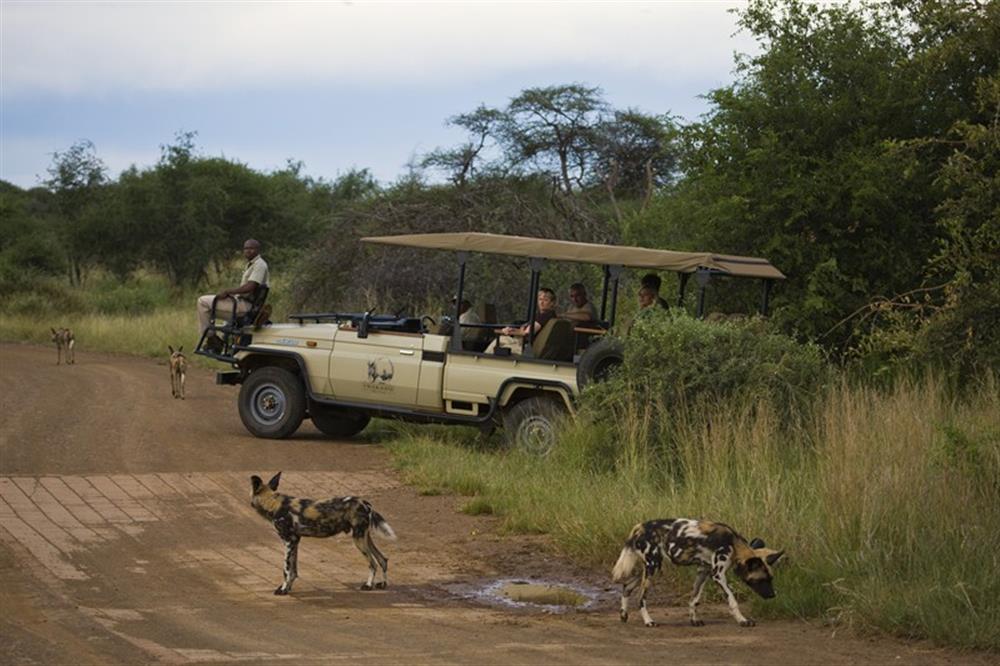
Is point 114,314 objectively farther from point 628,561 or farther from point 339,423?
point 628,561

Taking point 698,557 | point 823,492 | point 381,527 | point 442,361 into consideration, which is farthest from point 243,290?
point 698,557

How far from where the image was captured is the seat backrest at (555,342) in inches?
547

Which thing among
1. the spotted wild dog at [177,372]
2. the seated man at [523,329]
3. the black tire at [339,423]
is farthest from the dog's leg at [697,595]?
the spotted wild dog at [177,372]

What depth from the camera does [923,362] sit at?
12883 mm

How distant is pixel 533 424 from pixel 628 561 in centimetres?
577

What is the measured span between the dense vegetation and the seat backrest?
4.01ft

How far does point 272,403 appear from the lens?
15.3 m

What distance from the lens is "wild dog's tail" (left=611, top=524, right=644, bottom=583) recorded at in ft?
26.0

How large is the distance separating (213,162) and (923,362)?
110ft

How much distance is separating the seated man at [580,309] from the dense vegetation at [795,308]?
1.63m

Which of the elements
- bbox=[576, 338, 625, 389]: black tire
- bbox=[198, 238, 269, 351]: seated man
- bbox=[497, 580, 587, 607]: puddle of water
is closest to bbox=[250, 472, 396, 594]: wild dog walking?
bbox=[497, 580, 587, 607]: puddle of water

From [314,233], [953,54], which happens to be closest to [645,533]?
[953,54]

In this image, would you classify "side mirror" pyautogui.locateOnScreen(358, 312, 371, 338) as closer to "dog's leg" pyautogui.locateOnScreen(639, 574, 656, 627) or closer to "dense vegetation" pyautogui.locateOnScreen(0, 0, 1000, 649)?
"dense vegetation" pyautogui.locateOnScreen(0, 0, 1000, 649)

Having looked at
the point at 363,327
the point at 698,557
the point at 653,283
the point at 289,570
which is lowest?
the point at 289,570
